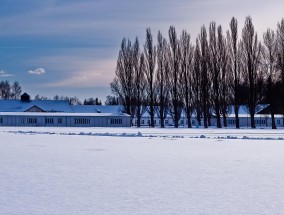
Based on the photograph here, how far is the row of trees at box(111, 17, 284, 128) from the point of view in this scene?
55375 millimetres

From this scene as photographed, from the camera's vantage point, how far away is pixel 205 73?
5975cm

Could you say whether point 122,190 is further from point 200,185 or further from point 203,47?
point 203,47

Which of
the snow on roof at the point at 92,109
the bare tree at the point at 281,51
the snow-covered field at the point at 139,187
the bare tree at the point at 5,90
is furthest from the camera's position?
the bare tree at the point at 5,90

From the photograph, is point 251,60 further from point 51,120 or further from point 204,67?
point 51,120

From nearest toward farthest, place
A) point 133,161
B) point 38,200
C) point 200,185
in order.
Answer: point 38,200 < point 200,185 < point 133,161

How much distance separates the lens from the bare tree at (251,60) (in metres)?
54.8

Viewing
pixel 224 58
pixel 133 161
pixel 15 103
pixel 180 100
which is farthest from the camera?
pixel 15 103

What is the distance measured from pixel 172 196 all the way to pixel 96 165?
4.79 m

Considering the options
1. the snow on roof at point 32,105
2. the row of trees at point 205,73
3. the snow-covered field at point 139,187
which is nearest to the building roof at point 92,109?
the snow on roof at point 32,105

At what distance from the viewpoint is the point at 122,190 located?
8266 mm

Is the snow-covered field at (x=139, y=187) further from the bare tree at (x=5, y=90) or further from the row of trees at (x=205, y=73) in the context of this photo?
the bare tree at (x=5, y=90)

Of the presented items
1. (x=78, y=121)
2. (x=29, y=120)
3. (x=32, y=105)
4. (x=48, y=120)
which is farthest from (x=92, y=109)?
(x=29, y=120)

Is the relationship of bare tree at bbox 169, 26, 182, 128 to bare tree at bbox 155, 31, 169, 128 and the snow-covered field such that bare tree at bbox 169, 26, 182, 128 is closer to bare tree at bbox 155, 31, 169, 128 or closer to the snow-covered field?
bare tree at bbox 155, 31, 169, 128

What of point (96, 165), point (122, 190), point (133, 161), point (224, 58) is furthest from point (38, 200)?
point (224, 58)
